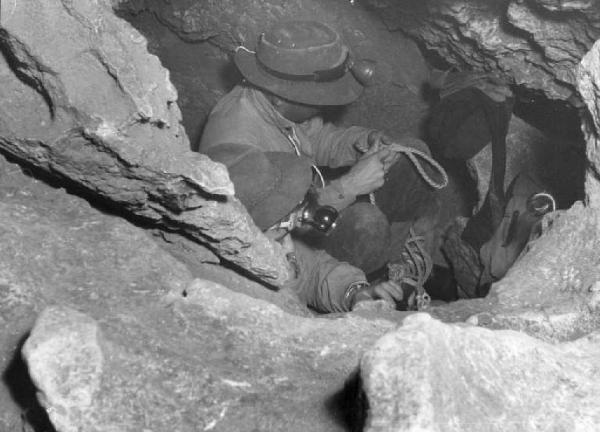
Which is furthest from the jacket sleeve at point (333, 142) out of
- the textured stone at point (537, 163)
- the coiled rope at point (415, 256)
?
the textured stone at point (537, 163)

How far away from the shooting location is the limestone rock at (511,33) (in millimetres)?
2859

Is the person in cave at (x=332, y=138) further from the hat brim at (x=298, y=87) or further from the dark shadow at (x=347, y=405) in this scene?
the dark shadow at (x=347, y=405)

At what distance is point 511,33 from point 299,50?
1.33 metres

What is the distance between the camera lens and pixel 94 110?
1.50 metres

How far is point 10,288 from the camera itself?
57.7 inches

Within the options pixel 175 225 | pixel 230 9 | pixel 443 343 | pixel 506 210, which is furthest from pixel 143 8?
pixel 443 343

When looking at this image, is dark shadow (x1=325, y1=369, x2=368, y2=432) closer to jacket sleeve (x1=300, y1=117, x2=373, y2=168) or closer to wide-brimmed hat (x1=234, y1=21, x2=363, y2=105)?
wide-brimmed hat (x1=234, y1=21, x2=363, y2=105)

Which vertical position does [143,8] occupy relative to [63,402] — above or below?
below

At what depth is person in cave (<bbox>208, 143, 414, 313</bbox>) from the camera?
238 cm

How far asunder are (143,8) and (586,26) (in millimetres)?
2808

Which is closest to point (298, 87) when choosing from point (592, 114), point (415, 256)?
point (415, 256)

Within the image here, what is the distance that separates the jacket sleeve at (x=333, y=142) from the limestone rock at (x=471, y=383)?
237 cm

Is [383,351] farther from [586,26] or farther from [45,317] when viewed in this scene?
[586,26]

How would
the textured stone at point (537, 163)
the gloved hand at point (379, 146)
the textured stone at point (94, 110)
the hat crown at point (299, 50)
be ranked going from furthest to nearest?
the textured stone at point (537, 163)
the gloved hand at point (379, 146)
the hat crown at point (299, 50)
the textured stone at point (94, 110)
